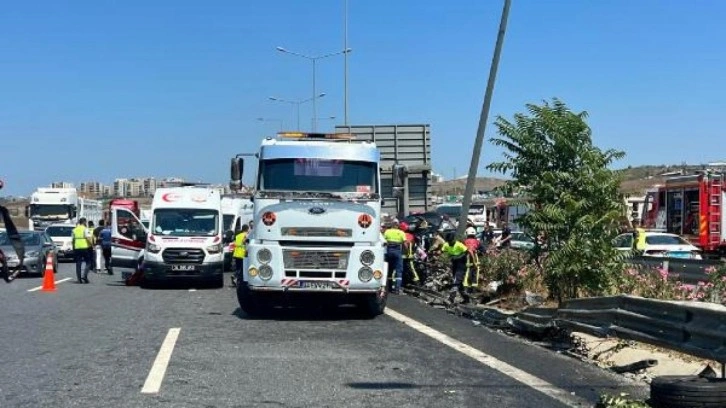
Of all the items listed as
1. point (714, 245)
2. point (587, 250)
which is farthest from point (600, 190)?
point (714, 245)

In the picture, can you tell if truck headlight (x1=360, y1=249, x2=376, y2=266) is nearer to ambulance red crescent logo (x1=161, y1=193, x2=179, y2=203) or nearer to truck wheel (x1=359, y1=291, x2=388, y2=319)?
truck wheel (x1=359, y1=291, x2=388, y2=319)

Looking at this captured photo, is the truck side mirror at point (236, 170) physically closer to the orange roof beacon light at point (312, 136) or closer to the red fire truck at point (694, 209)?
the orange roof beacon light at point (312, 136)

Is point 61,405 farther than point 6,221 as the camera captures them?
Yes

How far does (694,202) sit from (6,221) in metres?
26.5

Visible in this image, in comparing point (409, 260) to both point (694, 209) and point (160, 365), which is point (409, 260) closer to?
point (160, 365)

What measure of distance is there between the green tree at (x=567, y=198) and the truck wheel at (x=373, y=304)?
8.65 ft

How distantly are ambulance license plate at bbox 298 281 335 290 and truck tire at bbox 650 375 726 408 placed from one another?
745 centimetres

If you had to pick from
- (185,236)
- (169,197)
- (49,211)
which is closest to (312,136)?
(185,236)

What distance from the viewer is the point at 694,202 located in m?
29.2

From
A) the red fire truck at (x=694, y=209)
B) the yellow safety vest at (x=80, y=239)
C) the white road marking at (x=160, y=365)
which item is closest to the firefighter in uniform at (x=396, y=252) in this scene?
the white road marking at (x=160, y=365)

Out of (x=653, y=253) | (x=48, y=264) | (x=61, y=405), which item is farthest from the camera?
(x=653, y=253)

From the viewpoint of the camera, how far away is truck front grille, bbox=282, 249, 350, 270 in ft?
45.7

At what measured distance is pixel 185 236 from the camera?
22891 mm

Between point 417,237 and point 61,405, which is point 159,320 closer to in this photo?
point 61,405
